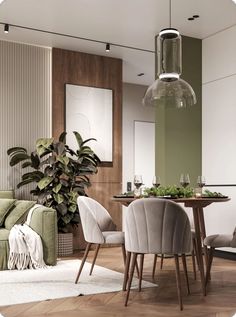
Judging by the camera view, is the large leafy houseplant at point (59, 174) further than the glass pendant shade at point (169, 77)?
Yes

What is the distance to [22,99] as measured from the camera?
6.16m

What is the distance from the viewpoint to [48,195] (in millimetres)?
5891

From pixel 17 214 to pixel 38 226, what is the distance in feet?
1.13

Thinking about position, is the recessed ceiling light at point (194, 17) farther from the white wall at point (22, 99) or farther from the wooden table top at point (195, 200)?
the wooden table top at point (195, 200)

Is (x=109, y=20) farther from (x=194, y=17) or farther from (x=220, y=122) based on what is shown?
(x=220, y=122)

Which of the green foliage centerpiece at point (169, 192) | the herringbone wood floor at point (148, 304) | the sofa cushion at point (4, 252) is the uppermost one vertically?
the green foliage centerpiece at point (169, 192)

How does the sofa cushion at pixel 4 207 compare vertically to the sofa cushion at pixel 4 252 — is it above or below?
above

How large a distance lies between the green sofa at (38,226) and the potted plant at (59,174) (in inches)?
23.4

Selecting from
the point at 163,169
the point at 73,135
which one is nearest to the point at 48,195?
the point at 73,135

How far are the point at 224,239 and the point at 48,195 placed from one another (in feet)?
9.10

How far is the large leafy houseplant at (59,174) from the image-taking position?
5.68 metres

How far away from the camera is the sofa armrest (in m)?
4.80

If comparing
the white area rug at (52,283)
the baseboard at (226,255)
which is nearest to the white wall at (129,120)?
the baseboard at (226,255)

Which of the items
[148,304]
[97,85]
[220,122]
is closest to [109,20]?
[97,85]
